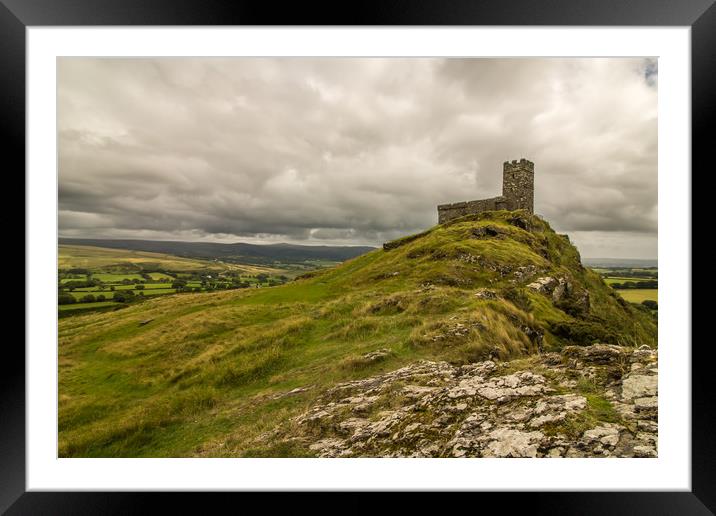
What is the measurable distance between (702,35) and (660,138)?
1.45 meters

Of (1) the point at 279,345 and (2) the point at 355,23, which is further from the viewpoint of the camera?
(1) the point at 279,345

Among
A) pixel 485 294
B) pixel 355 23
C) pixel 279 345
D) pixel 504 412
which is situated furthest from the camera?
pixel 485 294

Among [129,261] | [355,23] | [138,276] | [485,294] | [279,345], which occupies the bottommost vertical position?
[279,345]

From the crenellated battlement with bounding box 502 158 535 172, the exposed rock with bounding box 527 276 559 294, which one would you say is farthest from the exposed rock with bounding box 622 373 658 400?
the crenellated battlement with bounding box 502 158 535 172

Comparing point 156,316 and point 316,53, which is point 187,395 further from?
point 156,316

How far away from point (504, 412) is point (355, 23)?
22.9ft

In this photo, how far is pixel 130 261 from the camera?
34.3 metres

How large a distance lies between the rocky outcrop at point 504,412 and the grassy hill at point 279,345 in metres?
0.97

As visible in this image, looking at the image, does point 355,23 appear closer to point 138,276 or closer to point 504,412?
point 504,412

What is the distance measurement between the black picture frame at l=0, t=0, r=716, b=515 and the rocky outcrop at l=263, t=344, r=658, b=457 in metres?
0.68

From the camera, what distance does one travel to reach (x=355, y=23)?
415 centimetres

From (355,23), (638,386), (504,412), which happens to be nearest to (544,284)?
(638,386)

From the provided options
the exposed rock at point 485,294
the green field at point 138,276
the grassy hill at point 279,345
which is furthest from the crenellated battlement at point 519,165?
the green field at point 138,276

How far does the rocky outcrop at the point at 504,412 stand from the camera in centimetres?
461
